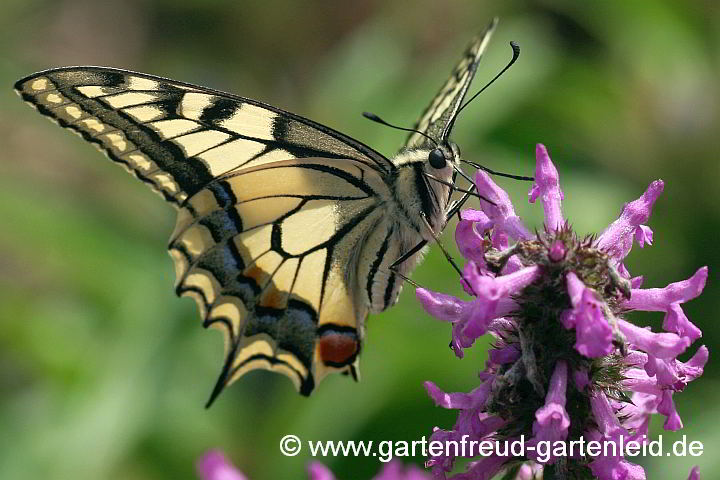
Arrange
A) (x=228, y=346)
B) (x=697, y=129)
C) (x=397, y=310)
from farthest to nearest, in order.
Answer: (x=697, y=129), (x=397, y=310), (x=228, y=346)

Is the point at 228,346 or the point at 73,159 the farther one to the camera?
the point at 73,159

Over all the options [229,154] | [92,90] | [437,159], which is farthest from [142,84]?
[437,159]

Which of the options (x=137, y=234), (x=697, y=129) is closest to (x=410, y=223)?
(x=137, y=234)

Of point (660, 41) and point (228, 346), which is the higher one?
point (660, 41)

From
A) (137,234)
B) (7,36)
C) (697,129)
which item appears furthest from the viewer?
(7,36)

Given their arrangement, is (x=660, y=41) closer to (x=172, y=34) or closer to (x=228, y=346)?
(x=228, y=346)

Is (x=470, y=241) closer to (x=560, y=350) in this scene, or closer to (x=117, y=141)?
(x=560, y=350)

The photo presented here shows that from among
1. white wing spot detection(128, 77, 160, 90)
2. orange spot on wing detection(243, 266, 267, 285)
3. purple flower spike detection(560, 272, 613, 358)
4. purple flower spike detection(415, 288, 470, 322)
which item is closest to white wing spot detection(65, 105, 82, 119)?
white wing spot detection(128, 77, 160, 90)

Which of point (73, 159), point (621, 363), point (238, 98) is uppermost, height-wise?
point (73, 159)
